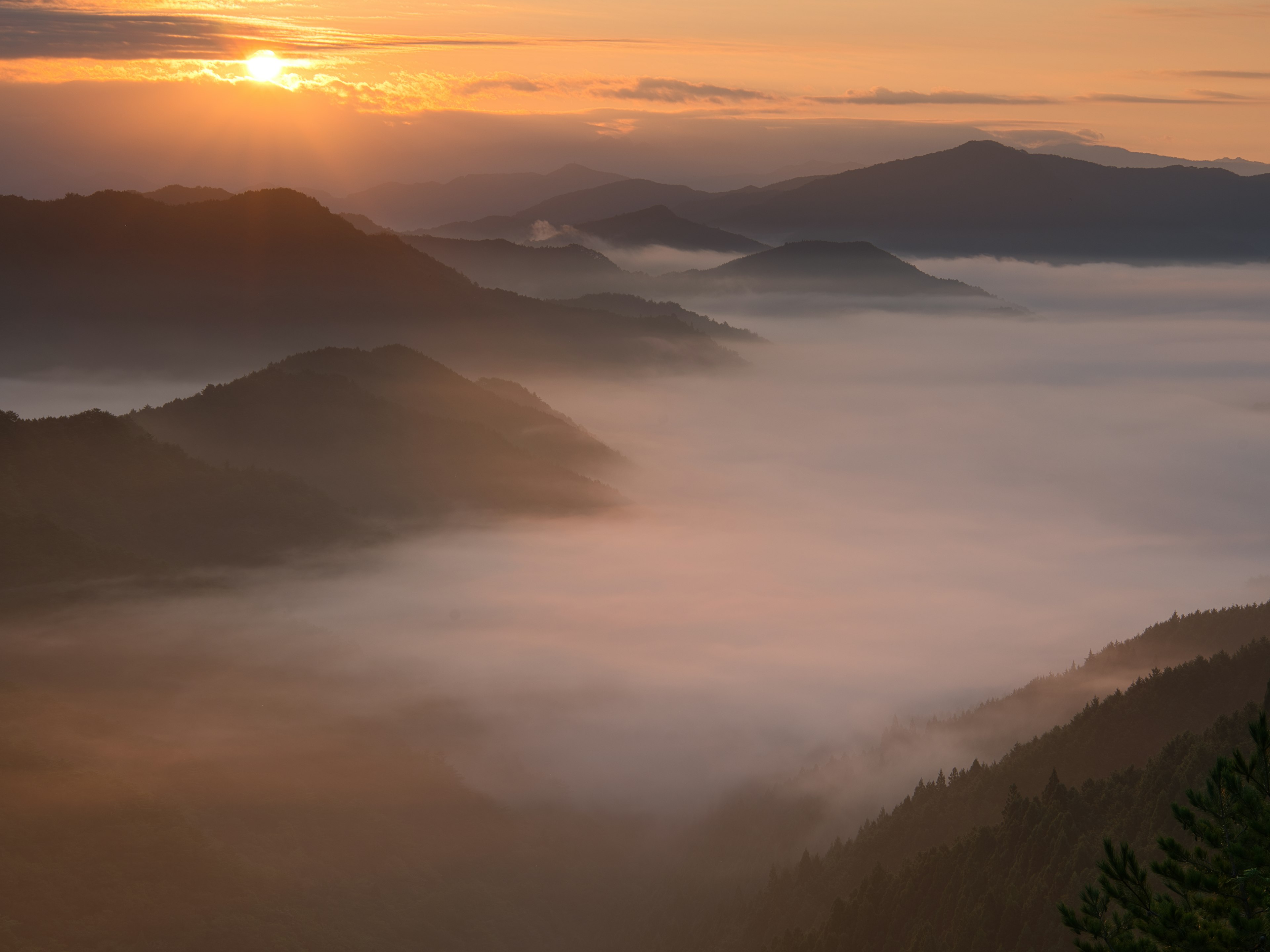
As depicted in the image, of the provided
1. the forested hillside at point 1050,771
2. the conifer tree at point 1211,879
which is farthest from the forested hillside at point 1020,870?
the conifer tree at point 1211,879

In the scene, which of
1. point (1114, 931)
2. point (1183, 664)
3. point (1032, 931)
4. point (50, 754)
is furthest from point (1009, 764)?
point (1114, 931)

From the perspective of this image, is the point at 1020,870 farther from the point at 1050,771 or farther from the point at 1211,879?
the point at 1211,879

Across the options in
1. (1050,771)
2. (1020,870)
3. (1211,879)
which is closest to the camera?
(1211,879)

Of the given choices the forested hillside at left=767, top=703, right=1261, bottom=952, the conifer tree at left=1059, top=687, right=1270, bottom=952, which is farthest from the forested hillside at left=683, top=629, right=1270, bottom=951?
the conifer tree at left=1059, top=687, right=1270, bottom=952

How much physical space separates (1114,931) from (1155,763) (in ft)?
484

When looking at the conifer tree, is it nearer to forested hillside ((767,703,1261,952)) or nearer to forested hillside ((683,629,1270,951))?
forested hillside ((767,703,1261,952))

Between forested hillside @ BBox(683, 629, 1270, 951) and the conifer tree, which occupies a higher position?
the conifer tree

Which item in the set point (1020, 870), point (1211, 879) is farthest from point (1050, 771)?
point (1211, 879)

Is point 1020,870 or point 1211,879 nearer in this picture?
point 1211,879

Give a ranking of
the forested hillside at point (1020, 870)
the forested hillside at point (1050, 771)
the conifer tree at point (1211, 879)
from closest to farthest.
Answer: the conifer tree at point (1211, 879) < the forested hillside at point (1020, 870) < the forested hillside at point (1050, 771)

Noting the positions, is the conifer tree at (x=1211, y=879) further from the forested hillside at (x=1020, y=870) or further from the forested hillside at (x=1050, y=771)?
the forested hillside at (x=1050, y=771)

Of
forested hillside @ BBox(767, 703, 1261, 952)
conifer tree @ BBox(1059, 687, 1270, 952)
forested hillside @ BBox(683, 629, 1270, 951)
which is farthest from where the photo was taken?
forested hillside @ BBox(683, 629, 1270, 951)

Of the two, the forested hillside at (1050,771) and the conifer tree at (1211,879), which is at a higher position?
the conifer tree at (1211,879)

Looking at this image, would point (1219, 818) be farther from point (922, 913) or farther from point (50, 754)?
point (50, 754)
